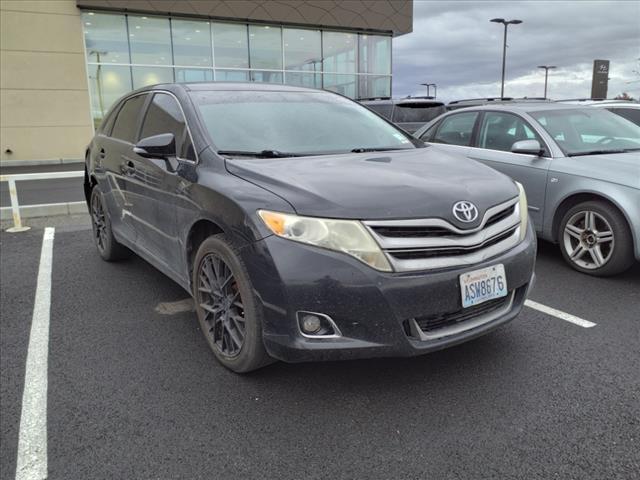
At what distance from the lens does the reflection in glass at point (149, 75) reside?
17.8m

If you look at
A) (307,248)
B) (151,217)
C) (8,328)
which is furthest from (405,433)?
(8,328)

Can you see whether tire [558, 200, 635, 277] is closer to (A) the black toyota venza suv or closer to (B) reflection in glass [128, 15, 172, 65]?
(A) the black toyota venza suv

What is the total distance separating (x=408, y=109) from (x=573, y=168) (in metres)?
6.43

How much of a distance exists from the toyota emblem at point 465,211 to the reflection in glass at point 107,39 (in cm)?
1771

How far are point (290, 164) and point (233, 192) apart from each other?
41 cm

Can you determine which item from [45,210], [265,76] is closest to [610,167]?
[45,210]

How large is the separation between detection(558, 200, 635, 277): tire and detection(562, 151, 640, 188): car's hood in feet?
0.80

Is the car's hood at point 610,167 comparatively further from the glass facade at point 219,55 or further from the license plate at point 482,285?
the glass facade at point 219,55

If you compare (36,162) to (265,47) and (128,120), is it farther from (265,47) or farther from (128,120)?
(128,120)

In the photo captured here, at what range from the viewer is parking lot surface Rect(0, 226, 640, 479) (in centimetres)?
221

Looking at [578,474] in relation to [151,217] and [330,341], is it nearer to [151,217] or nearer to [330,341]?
[330,341]

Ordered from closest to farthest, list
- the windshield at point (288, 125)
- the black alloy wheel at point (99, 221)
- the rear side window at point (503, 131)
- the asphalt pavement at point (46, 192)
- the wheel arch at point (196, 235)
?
the wheel arch at point (196, 235)
the windshield at point (288, 125)
the black alloy wheel at point (99, 221)
the rear side window at point (503, 131)
the asphalt pavement at point (46, 192)

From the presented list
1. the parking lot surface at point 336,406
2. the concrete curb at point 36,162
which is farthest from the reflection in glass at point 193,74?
the parking lot surface at point 336,406

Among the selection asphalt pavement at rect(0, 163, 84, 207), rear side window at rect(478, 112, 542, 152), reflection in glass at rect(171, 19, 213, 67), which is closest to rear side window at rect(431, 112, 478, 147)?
rear side window at rect(478, 112, 542, 152)
